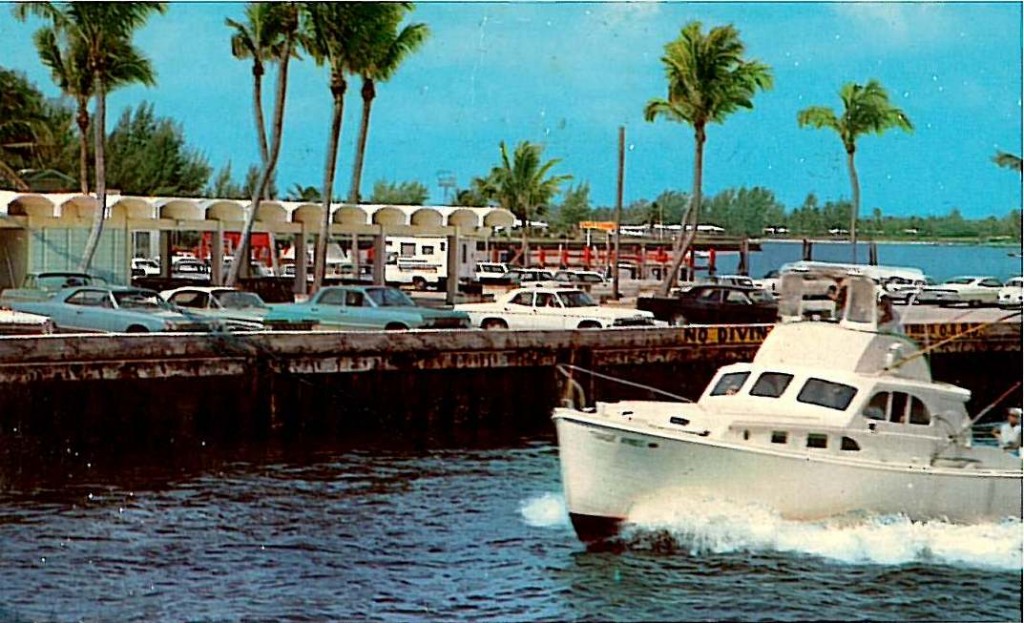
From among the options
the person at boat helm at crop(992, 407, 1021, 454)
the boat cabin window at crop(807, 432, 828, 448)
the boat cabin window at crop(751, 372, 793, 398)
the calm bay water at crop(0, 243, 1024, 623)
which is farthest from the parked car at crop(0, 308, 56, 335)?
the person at boat helm at crop(992, 407, 1021, 454)

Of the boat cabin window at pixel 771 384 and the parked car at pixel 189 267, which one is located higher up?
the parked car at pixel 189 267

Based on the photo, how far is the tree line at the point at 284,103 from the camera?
21.3 m

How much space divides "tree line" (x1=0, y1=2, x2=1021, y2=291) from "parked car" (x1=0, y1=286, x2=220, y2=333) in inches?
182

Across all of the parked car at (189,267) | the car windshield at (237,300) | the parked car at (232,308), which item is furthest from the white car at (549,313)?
the parked car at (189,267)

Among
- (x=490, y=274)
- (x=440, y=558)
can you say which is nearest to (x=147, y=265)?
(x=490, y=274)

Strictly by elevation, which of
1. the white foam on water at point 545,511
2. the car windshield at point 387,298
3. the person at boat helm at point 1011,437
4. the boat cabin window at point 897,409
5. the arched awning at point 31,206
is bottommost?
the white foam on water at point 545,511

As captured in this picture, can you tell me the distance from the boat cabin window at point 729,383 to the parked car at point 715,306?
10.6 meters

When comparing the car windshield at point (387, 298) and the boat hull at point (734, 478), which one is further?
the car windshield at point (387, 298)

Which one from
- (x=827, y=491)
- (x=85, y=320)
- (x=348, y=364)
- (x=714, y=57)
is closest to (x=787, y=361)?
(x=827, y=491)

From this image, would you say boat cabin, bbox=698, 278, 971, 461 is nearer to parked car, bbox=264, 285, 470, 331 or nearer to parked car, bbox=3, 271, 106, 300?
parked car, bbox=264, 285, 470, 331

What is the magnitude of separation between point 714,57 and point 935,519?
33.7ft

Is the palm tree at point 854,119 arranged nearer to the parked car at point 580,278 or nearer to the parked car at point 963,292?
the parked car at point 963,292

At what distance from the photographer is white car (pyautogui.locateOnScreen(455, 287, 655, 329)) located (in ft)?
76.2

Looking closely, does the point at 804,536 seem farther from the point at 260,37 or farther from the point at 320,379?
the point at 260,37
